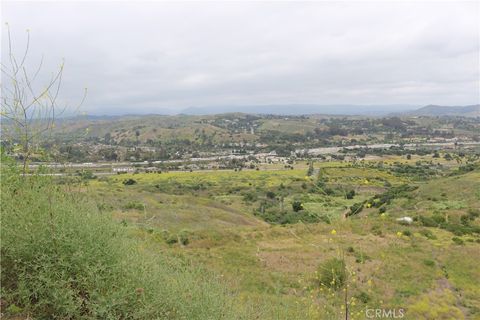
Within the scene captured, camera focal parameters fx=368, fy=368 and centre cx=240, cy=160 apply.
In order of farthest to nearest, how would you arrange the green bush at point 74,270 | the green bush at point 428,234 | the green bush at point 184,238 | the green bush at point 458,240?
the green bush at point 428,234, the green bush at point 184,238, the green bush at point 458,240, the green bush at point 74,270

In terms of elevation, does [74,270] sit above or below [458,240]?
above

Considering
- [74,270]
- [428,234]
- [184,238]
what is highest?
[74,270]

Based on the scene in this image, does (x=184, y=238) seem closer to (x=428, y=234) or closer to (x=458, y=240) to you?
(x=428, y=234)

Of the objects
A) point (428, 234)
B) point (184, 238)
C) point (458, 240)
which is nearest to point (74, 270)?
point (184, 238)

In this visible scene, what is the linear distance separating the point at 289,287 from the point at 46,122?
1200cm

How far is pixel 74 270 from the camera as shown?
193 inches

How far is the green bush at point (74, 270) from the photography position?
4676 mm

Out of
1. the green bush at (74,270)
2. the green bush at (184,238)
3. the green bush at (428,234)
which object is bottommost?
the green bush at (428,234)

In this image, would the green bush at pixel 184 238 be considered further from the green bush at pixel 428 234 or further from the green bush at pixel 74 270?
the green bush at pixel 74 270

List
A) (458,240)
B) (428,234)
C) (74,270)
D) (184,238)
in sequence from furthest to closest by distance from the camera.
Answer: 1. (428,234)
2. (184,238)
3. (458,240)
4. (74,270)

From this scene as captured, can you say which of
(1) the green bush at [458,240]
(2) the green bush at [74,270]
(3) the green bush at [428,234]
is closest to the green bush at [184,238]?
(3) the green bush at [428,234]

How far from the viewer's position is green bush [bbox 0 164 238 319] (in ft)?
15.3

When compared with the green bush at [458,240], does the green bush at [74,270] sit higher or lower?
higher

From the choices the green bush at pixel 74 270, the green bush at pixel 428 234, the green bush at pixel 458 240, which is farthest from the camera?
the green bush at pixel 428 234
